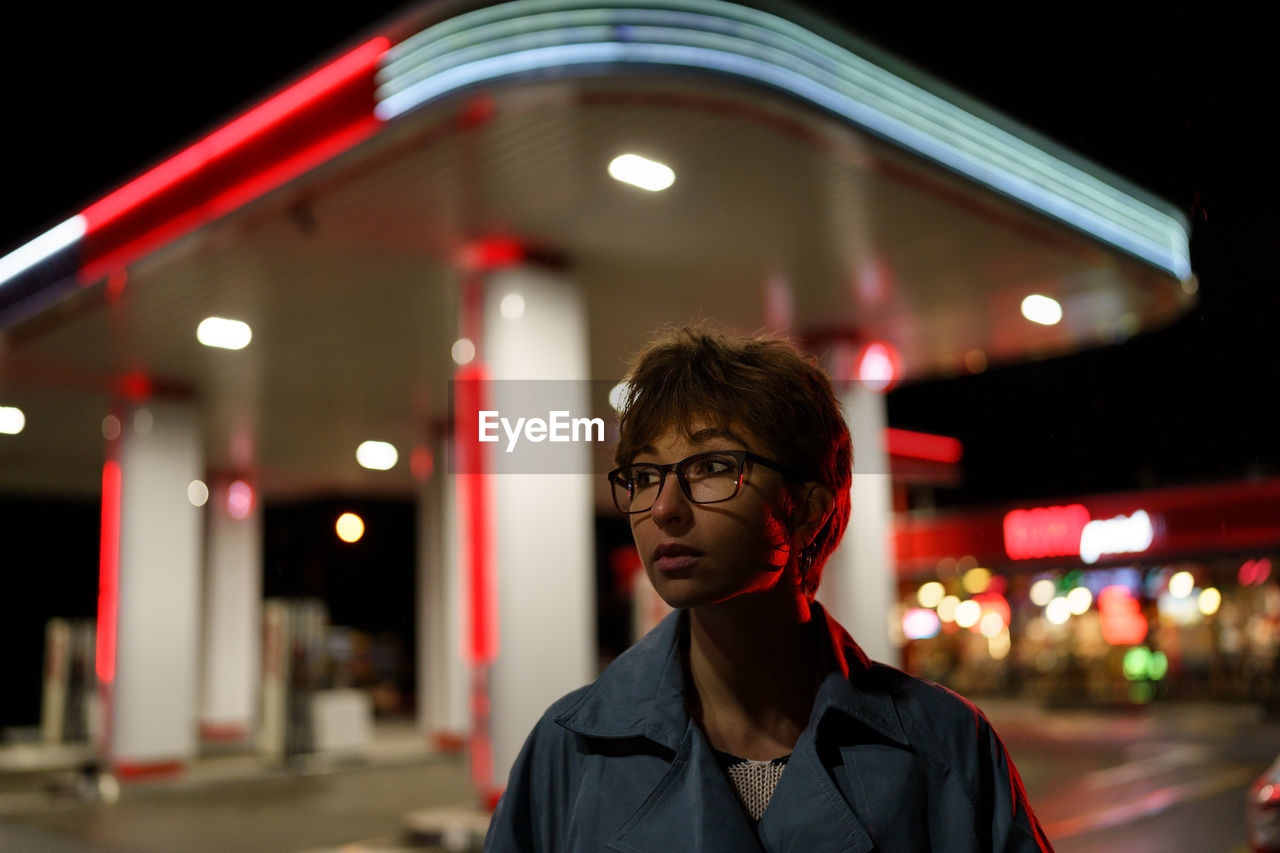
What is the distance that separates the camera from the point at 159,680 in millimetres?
12156

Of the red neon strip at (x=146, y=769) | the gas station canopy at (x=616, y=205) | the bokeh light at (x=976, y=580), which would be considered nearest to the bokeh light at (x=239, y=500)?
the red neon strip at (x=146, y=769)

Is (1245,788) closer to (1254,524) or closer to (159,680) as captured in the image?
(1254,524)

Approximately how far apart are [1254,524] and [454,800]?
7505 millimetres

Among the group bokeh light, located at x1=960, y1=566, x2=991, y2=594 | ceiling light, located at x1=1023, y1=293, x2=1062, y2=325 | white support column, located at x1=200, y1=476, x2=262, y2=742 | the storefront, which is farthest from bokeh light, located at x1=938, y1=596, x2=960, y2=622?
white support column, located at x1=200, y1=476, x2=262, y2=742

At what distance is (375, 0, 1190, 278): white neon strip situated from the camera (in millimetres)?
Result: 5496

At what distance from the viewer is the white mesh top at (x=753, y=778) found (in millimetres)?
1646

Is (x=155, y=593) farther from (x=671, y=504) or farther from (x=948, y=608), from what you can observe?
(x=948, y=608)

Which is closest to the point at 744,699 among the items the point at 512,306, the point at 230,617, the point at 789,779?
the point at 789,779

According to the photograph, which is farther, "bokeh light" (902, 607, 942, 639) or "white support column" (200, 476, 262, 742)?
"bokeh light" (902, 607, 942, 639)

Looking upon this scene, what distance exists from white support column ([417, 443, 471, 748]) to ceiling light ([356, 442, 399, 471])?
7798mm

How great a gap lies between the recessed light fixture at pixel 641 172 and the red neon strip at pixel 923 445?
9.09 ft

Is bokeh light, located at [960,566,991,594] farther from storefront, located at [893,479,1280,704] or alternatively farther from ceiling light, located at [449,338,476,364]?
ceiling light, located at [449,338,476,364]

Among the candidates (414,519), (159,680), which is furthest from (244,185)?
(414,519)

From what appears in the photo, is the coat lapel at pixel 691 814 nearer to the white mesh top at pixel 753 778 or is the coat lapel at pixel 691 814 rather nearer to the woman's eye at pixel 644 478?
the white mesh top at pixel 753 778
